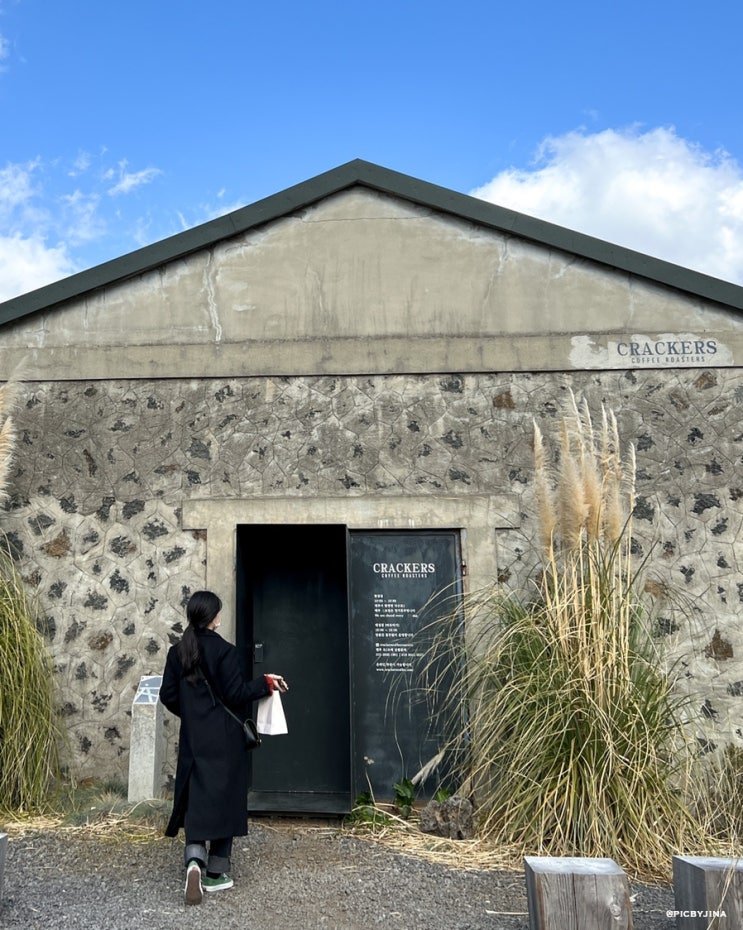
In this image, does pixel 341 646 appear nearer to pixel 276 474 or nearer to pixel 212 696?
pixel 276 474

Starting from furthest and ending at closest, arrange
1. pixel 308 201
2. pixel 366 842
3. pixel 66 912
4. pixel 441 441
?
pixel 308 201
pixel 441 441
pixel 366 842
pixel 66 912

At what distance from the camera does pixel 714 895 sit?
314cm

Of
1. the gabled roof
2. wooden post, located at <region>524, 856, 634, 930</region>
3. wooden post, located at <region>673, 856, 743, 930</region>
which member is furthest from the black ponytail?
the gabled roof

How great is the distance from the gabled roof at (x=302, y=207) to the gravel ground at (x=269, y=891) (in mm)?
4103

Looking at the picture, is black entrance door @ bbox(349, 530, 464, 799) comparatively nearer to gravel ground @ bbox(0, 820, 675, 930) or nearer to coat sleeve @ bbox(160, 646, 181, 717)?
gravel ground @ bbox(0, 820, 675, 930)

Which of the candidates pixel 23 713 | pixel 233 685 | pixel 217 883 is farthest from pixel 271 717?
pixel 23 713

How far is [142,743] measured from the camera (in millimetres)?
5727

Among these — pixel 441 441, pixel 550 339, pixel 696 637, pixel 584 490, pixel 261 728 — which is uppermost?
pixel 550 339

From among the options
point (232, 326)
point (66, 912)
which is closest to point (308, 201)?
point (232, 326)

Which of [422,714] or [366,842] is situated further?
[422,714]

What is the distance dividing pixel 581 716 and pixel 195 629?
220cm

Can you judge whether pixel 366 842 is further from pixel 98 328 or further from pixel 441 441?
pixel 98 328

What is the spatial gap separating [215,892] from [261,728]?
32.9 inches

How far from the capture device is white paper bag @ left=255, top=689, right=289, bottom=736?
14.9ft
